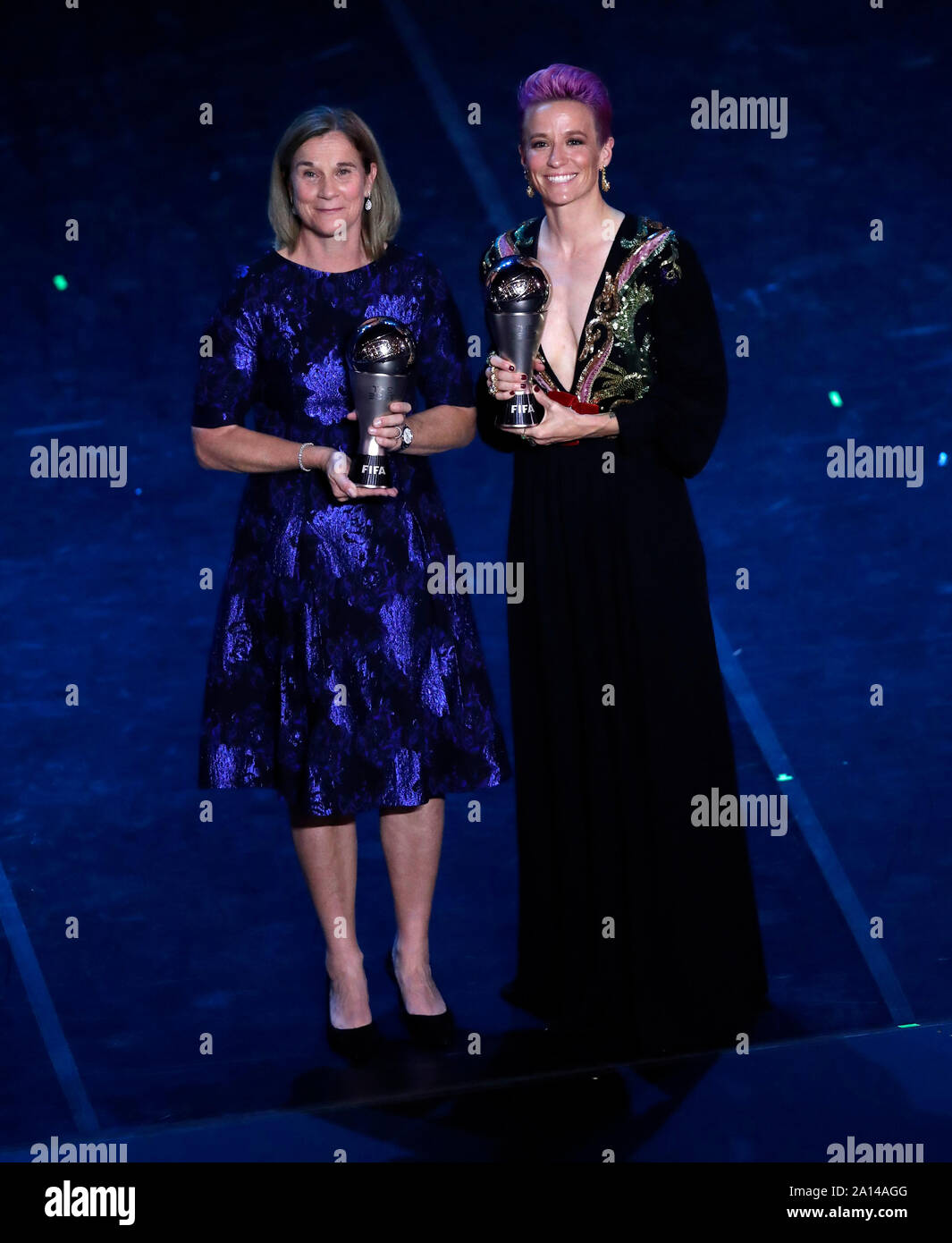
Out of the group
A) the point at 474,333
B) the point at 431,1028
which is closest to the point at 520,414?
the point at 431,1028

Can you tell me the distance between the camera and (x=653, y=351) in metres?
2.86

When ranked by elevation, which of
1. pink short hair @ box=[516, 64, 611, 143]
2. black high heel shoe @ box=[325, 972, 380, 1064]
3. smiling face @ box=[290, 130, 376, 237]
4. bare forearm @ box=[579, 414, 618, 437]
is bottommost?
black high heel shoe @ box=[325, 972, 380, 1064]

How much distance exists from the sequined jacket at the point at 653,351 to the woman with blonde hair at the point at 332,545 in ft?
0.85

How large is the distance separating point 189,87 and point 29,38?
0.42 meters

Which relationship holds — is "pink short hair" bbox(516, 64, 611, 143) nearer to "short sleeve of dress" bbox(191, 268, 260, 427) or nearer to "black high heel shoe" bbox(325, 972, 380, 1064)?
"short sleeve of dress" bbox(191, 268, 260, 427)

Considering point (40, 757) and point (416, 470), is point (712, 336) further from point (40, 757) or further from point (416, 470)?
point (40, 757)

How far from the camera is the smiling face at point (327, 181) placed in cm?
278

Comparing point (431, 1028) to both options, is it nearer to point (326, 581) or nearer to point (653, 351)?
point (326, 581)

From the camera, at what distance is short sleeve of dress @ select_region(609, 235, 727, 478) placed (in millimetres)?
2812

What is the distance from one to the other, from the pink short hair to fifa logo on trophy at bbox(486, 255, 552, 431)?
Result: 0.27 m

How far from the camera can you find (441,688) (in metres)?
2.96

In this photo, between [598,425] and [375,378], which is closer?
[375,378]

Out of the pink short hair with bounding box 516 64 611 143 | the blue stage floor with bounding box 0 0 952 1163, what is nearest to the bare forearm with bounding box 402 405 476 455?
the pink short hair with bounding box 516 64 611 143

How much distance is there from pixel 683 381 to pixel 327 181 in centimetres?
68
